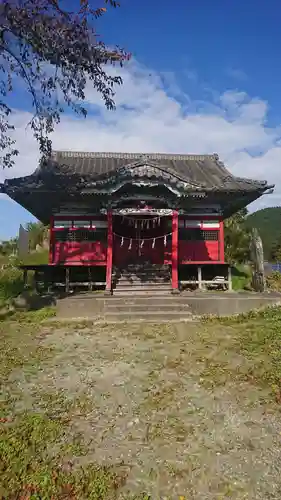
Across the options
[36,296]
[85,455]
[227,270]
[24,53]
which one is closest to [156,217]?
[227,270]

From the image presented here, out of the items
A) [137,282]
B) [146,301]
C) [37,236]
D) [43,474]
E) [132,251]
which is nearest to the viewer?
[43,474]

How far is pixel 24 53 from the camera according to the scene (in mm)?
8602

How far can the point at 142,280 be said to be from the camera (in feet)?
52.2

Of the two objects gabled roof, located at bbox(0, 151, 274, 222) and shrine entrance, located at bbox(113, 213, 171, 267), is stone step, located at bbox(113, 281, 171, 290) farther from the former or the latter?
gabled roof, located at bbox(0, 151, 274, 222)

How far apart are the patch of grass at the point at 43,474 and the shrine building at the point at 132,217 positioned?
993cm

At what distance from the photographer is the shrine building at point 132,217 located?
15195 mm

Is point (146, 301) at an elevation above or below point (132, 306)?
above

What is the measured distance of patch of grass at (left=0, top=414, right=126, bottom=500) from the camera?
379 centimetres

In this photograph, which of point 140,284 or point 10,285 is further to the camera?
point 10,285

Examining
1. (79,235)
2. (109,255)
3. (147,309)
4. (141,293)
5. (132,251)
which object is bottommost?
(147,309)

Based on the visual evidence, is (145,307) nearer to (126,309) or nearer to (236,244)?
(126,309)

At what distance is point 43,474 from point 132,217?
46.9 feet

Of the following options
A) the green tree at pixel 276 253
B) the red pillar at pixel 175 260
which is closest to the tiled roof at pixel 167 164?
the red pillar at pixel 175 260

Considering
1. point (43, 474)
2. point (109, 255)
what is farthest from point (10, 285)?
point (43, 474)
